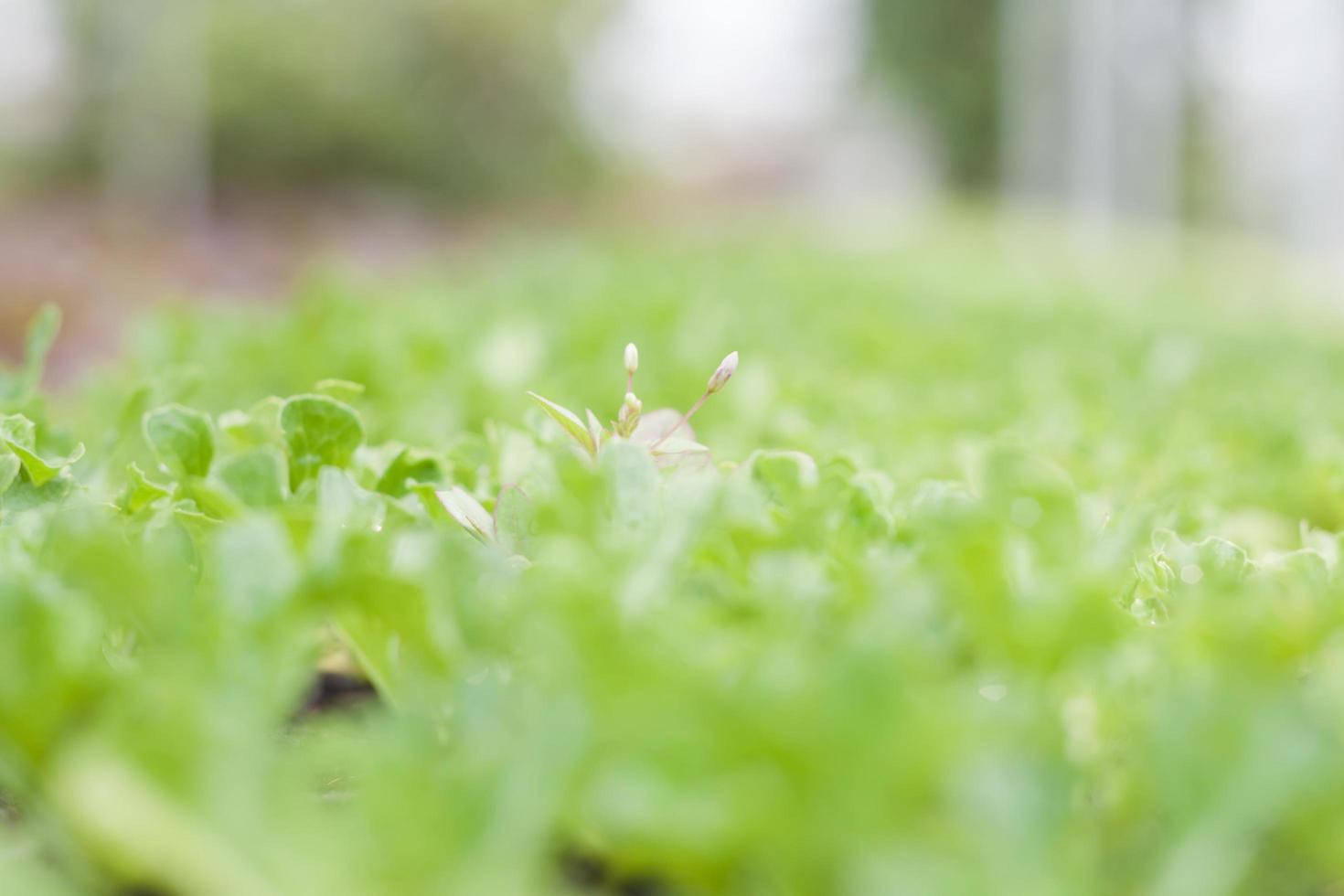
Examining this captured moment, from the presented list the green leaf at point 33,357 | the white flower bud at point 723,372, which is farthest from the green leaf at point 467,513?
the green leaf at point 33,357

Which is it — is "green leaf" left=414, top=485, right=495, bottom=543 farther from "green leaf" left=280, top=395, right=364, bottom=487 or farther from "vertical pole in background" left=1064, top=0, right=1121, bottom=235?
"vertical pole in background" left=1064, top=0, right=1121, bottom=235

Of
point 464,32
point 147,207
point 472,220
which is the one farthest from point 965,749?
point 464,32

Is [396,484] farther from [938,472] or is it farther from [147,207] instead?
[147,207]

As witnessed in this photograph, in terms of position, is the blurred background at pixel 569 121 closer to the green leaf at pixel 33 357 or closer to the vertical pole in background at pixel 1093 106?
the vertical pole in background at pixel 1093 106

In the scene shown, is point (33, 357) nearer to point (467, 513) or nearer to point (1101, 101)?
point (467, 513)

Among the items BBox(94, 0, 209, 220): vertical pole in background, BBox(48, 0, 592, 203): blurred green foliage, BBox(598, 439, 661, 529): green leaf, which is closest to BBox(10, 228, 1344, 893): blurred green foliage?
BBox(598, 439, 661, 529): green leaf

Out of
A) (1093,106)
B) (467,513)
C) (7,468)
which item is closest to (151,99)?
(1093,106)
